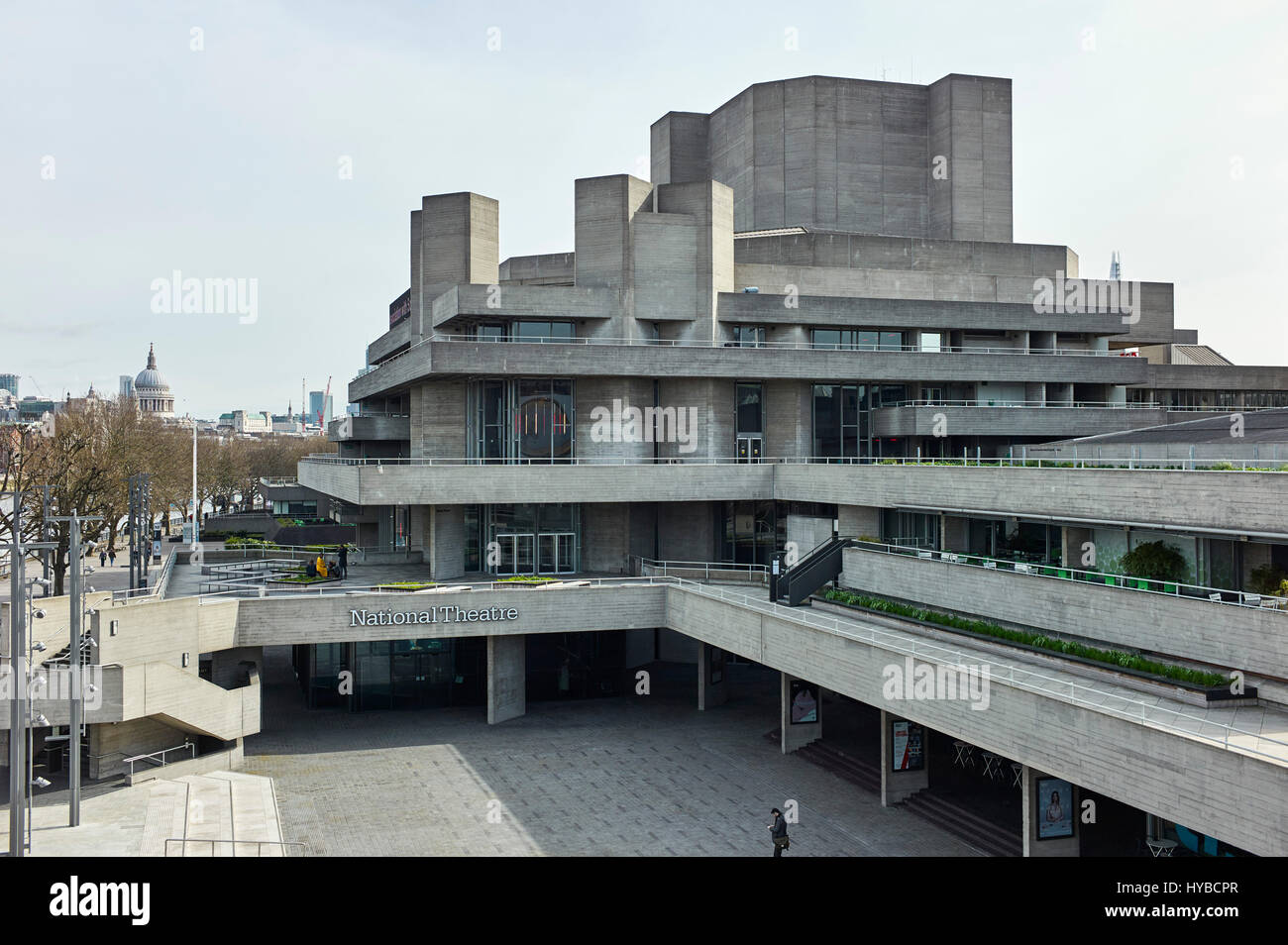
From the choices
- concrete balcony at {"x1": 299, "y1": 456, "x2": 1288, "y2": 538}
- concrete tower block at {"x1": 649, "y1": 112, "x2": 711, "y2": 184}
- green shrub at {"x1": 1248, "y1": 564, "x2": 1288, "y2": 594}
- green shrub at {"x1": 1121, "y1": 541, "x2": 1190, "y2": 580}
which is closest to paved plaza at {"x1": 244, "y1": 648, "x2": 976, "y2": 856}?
green shrub at {"x1": 1121, "y1": 541, "x2": 1190, "y2": 580}

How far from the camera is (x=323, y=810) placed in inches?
1141

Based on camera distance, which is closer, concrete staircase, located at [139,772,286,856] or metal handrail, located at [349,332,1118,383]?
concrete staircase, located at [139,772,286,856]

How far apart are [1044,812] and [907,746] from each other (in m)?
6.26

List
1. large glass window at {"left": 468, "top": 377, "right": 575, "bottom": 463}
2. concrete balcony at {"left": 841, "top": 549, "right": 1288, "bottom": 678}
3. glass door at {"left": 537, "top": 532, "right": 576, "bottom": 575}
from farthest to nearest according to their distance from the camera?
1. large glass window at {"left": 468, "top": 377, "right": 575, "bottom": 463}
2. glass door at {"left": 537, "top": 532, "right": 576, "bottom": 575}
3. concrete balcony at {"left": 841, "top": 549, "right": 1288, "bottom": 678}

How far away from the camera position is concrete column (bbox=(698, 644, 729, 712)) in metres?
40.8

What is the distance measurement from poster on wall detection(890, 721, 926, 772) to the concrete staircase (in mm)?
16770

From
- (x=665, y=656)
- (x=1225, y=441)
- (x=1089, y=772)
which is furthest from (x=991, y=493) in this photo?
(x=665, y=656)

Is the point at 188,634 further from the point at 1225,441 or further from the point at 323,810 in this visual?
the point at 1225,441

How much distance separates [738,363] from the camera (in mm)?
47531

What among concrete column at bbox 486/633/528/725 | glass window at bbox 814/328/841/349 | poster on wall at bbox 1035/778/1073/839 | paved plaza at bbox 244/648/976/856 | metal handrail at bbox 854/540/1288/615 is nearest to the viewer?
metal handrail at bbox 854/540/1288/615

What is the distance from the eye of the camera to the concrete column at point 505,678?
3941 cm

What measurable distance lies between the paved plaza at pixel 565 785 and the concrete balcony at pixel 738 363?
14999mm

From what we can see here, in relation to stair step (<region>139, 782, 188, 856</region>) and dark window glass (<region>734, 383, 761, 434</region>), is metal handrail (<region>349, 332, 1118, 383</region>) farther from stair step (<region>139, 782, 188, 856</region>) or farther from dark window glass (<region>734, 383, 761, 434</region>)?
stair step (<region>139, 782, 188, 856</region>)

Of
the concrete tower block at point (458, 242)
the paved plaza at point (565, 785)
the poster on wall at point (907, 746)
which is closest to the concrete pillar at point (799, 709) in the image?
the paved plaza at point (565, 785)
